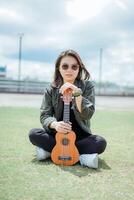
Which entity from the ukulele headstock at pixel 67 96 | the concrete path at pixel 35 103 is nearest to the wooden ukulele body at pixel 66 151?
the ukulele headstock at pixel 67 96

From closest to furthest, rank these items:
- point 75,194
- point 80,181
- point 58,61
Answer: point 75,194
point 80,181
point 58,61

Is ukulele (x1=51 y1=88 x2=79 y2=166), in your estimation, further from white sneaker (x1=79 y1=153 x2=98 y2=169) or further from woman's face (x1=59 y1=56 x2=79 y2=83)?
woman's face (x1=59 y1=56 x2=79 y2=83)

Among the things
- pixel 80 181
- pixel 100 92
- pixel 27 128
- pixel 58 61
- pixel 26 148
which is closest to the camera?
pixel 80 181

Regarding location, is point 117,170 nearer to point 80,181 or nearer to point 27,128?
point 80,181

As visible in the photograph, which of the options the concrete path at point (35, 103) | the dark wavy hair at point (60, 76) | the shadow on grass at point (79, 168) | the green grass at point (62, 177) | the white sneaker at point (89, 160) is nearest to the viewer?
the green grass at point (62, 177)

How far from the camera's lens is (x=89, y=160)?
4.58 m

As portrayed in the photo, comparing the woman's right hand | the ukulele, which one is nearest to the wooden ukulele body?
the ukulele

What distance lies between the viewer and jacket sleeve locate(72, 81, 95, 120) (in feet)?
15.2

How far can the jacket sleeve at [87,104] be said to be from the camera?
4627 mm

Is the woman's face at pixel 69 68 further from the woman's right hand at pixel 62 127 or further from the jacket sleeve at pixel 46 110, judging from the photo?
the woman's right hand at pixel 62 127

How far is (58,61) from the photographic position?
4.91 meters

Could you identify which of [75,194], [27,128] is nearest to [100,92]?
[27,128]

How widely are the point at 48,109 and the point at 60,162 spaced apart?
2.07 ft

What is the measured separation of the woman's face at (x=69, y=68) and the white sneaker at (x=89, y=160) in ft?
2.80
